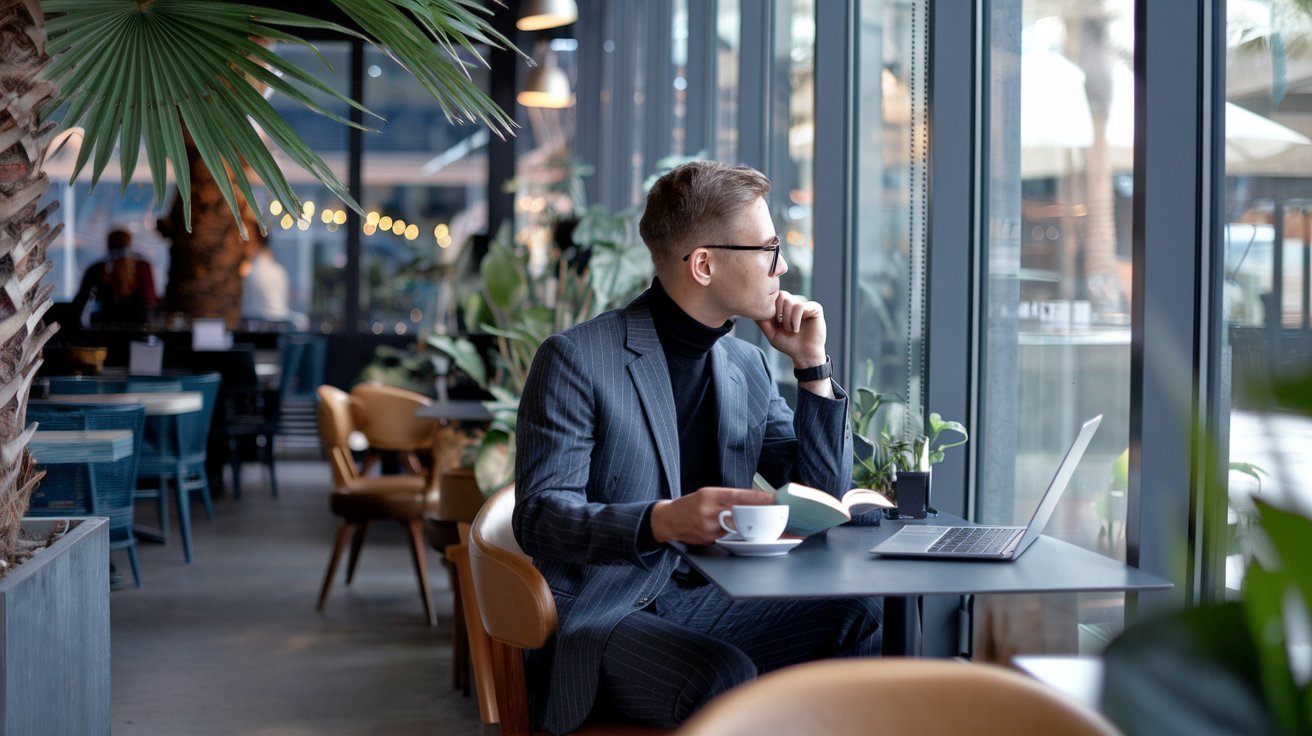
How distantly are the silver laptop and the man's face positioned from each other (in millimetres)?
487

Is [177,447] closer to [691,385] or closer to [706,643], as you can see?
[691,385]

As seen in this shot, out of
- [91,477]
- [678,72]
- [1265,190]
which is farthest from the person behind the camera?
[678,72]

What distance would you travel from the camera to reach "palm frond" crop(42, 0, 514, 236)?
7.79 ft

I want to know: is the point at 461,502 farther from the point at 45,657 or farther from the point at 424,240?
the point at 424,240

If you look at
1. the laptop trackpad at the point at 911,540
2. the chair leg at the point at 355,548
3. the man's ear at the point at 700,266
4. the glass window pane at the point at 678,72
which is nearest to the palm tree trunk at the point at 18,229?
the man's ear at the point at 700,266

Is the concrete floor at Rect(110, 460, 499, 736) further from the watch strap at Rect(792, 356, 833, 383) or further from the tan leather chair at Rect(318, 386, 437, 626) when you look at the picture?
the watch strap at Rect(792, 356, 833, 383)

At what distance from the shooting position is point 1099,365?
2.22 m

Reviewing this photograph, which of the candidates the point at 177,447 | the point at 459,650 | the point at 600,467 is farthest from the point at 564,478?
the point at 177,447

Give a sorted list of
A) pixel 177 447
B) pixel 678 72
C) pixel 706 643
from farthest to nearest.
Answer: pixel 678 72 < pixel 177 447 < pixel 706 643

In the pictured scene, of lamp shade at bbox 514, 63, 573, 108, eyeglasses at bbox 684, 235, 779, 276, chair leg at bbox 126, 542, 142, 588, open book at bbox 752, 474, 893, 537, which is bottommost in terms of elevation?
chair leg at bbox 126, 542, 142, 588

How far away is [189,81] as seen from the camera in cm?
247

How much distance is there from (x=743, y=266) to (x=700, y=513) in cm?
58

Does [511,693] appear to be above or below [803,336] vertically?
below

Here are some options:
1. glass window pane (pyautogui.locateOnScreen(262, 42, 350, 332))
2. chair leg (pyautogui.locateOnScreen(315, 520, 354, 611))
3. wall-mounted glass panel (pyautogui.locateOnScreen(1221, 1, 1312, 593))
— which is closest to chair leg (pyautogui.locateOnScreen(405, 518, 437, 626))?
chair leg (pyautogui.locateOnScreen(315, 520, 354, 611))
